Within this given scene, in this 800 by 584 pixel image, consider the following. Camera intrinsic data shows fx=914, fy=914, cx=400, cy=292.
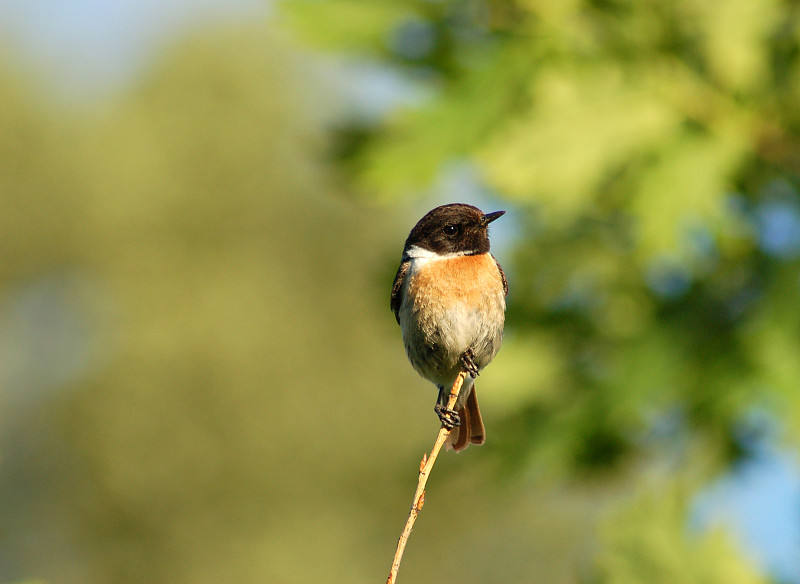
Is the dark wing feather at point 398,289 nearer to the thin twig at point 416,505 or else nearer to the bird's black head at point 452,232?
the bird's black head at point 452,232

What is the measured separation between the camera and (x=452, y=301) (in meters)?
3.00

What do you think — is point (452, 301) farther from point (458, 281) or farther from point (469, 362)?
point (469, 362)

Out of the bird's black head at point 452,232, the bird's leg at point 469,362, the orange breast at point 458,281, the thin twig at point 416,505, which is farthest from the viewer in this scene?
the bird's black head at point 452,232

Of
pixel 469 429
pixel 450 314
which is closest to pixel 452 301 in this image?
pixel 450 314

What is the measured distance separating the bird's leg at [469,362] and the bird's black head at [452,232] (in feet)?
1.48

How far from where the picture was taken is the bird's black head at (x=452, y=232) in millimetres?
3098

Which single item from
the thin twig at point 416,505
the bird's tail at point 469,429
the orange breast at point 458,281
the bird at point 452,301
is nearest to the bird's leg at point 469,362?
the bird at point 452,301

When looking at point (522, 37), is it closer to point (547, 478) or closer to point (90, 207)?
point (547, 478)

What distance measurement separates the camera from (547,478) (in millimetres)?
3693

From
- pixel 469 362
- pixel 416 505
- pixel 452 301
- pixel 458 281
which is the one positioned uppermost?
pixel 458 281

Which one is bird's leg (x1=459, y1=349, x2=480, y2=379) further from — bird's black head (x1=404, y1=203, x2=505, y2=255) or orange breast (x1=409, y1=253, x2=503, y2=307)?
bird's black head (x1=404, y1=203, x2=505, y2=255)

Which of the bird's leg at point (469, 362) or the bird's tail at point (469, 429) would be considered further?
the bird's tail at point (469, 429)

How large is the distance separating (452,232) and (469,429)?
739 mm

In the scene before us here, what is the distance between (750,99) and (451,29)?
1.33 m
